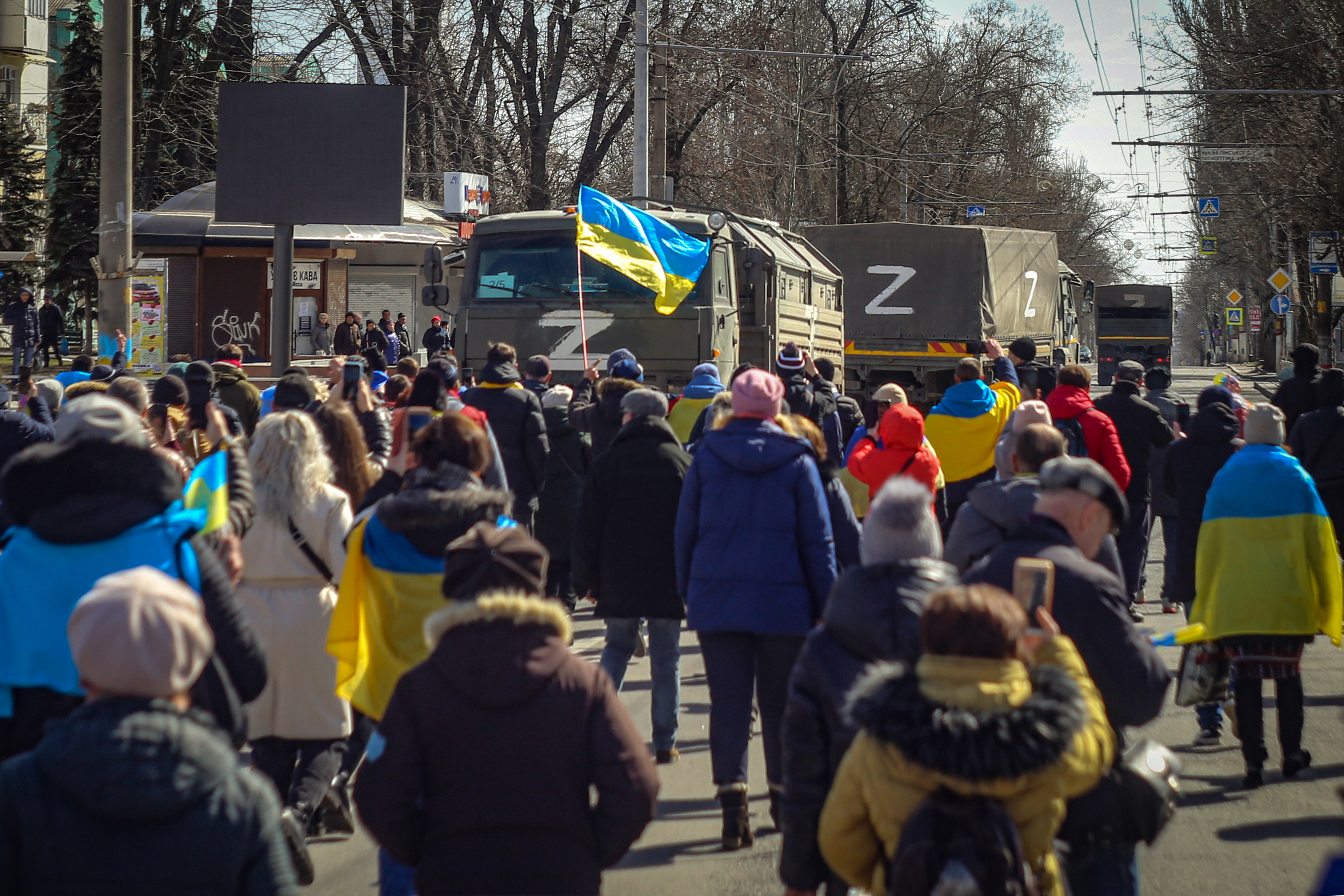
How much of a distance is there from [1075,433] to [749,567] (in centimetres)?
470

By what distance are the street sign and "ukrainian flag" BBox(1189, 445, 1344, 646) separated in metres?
27.7

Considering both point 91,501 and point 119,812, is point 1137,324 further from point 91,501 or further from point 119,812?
point 119,812

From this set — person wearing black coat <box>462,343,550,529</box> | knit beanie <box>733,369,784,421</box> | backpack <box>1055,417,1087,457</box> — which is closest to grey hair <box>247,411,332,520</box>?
knit beanie <box>733,369,784,421</box>

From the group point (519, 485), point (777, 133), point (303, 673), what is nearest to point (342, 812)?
point (303, 673)

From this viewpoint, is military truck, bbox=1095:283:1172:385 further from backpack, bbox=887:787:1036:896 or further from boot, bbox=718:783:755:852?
backpack, bbox=887:787:1036:896

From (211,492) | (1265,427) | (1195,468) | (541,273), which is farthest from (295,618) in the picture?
(541,273)

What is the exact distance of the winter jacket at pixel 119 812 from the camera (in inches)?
98.5

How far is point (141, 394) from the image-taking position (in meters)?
7.56

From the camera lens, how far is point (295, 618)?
5500mm

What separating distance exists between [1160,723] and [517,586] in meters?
5.32

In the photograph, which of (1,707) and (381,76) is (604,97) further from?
(1,707)

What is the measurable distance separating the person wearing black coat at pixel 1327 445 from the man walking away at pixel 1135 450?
32.9 inches

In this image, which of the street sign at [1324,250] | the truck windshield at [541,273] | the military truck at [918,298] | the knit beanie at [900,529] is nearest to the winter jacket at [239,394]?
the truck windshield at [541,273]

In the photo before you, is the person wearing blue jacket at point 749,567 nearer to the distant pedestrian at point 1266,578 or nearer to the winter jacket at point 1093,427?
the distant pedestrian at point 1266,578
